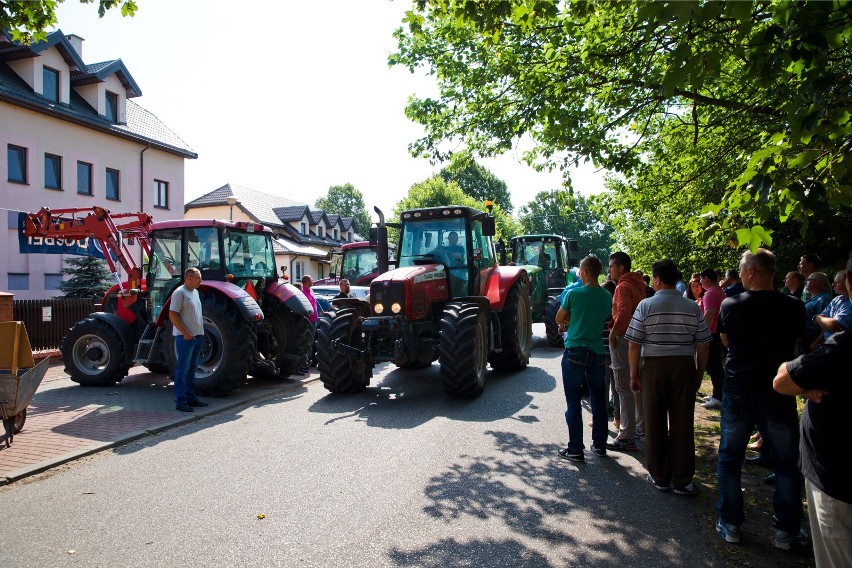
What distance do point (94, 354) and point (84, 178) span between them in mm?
14431

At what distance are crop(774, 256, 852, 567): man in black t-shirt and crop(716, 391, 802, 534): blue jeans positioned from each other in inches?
59.3

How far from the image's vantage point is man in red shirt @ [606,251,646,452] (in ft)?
19.9

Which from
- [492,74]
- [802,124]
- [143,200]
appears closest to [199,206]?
[143,200]

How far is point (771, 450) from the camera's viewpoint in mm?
4199

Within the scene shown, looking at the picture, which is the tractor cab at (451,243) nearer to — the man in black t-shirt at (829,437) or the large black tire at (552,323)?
the large black tire at (552,323)

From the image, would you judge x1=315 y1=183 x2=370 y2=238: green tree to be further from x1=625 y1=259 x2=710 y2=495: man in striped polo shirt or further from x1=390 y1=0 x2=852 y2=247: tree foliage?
x1=625 y1=259 x2=710 y2=495: man in striped polo shirt

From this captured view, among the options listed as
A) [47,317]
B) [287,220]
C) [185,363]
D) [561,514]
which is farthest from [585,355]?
[287,220]

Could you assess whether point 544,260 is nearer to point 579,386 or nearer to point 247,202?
point 579,386

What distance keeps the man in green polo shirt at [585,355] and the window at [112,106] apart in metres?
22.9

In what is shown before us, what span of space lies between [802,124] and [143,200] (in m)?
24.8

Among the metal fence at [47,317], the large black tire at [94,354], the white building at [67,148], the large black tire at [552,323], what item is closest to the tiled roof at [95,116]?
the white building at [67,148]

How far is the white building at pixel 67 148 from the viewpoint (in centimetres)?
1922

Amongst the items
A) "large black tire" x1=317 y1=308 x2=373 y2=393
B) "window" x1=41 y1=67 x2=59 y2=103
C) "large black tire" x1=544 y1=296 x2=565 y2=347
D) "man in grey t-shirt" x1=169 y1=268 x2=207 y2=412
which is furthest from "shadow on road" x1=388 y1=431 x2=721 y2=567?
"window" x1=41 y1=67 x2=59 y2=103

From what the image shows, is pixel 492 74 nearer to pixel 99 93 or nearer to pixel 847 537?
pixel 847 537
